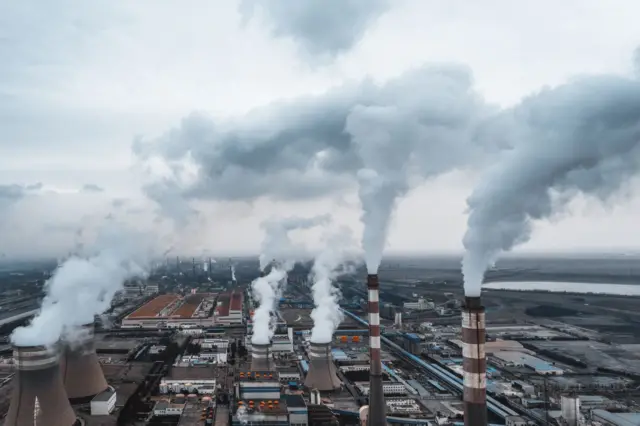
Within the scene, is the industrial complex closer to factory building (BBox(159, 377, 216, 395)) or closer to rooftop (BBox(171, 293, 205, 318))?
factory building (BBox(159, 377, 216, 395))

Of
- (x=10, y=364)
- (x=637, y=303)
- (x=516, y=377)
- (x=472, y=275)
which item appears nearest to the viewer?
(x=472, y=275)

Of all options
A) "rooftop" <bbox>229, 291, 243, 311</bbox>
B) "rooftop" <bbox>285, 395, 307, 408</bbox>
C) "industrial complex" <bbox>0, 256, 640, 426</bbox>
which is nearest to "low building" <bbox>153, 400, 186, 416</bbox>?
"industrial complex" <bbox>0, 256, 640, 426</bbox>

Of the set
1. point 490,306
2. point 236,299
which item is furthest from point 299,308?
point 490,306

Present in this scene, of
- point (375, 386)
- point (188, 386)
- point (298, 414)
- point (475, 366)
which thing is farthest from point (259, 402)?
point (475, 366)

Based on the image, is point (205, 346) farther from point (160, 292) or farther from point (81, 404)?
point (160, 292)

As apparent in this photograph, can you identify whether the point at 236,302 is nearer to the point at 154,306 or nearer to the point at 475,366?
the point at 154,306
